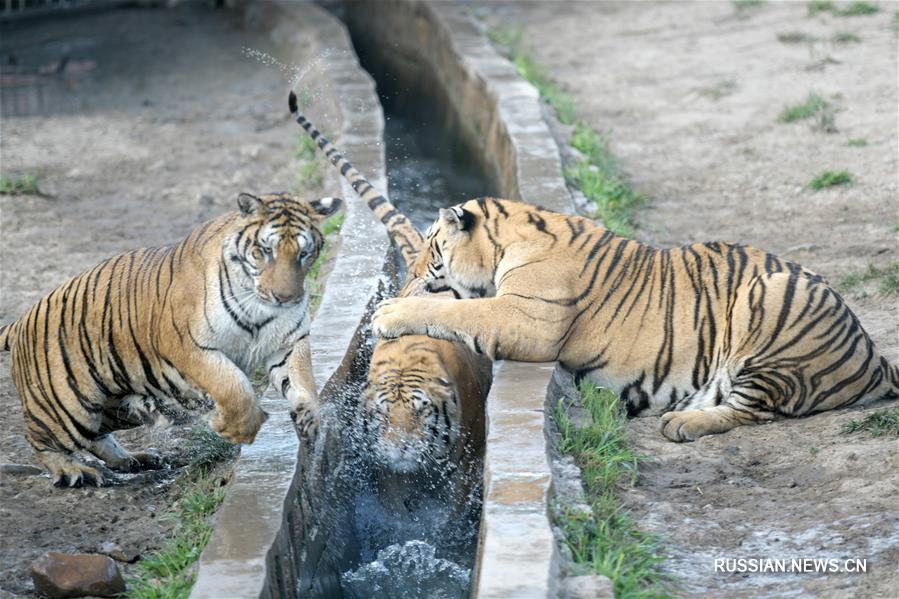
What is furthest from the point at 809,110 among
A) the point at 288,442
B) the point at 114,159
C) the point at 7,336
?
the point at 7,336

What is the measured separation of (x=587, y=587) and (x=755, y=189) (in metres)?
4.38

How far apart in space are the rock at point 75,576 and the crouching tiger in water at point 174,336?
0.59m

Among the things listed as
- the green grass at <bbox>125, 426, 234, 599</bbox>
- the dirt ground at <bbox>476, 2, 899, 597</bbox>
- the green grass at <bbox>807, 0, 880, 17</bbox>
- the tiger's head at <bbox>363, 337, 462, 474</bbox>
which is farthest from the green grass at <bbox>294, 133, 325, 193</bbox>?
the green grass at <bbox>807, 0, 880, 17</bbox>

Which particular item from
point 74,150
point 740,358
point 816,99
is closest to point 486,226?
point 740,358

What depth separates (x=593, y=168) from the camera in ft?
24.2

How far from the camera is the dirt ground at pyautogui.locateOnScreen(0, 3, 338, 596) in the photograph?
430cm

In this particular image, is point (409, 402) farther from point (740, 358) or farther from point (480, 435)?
point (740, 358)

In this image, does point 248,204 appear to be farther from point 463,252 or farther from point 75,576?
point 75,576

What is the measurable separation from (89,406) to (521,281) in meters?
1.55

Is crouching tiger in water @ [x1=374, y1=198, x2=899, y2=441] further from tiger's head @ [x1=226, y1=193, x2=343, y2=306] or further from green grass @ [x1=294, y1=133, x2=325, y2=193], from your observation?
green grass @ [x1=294, y1=133, x2=325, y2=193]

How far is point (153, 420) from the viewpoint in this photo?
440cm

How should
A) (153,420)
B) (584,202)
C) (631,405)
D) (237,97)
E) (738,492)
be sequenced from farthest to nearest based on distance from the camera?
1. (237,97)
2. (584,202)
3. (631,405)
4. (153,420)
5. (738,492)

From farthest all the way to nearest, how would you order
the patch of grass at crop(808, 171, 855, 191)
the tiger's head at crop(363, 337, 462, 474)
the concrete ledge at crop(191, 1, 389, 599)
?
the patch of grass at crop(808, 171, 855, 191)
the tiger's head at crop(363, 337, 462, 474)
the concrete ledge at crop(191, 1, 389, 599)

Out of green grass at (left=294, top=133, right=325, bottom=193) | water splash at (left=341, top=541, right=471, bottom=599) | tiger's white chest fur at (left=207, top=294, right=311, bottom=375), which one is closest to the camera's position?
tiger's white chest fur at (left=207, top=294, right=311, bottom=375)
